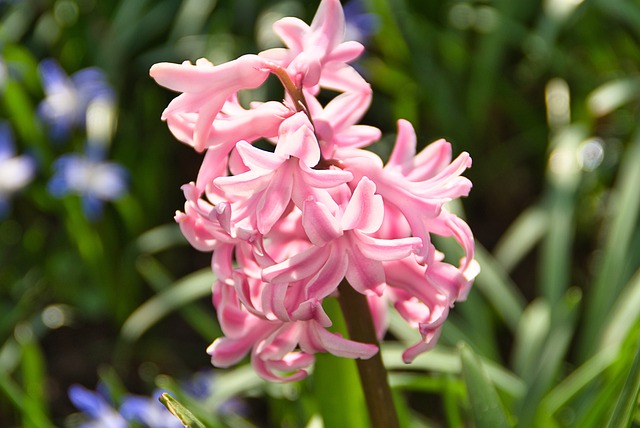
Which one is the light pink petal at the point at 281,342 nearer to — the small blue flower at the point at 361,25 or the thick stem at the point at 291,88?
the thick stem at the point at 291,88

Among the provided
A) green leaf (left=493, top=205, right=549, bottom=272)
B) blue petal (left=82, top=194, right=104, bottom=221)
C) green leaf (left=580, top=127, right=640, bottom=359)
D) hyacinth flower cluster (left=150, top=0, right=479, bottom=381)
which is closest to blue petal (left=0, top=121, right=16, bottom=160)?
blue petal (left=82, top=194, right=104, bottom=221)

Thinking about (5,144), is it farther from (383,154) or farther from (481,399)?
(481,399)

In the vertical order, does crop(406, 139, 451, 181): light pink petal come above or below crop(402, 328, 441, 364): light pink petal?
above

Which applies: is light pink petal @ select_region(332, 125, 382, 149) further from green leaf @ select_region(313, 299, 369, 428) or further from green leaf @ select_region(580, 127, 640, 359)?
green leaf @ select_region(580, 127, 640, 359)

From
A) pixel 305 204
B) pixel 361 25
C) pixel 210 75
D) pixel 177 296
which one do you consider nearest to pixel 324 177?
pixel 305 204

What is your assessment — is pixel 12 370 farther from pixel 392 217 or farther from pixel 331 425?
pixel 392 217

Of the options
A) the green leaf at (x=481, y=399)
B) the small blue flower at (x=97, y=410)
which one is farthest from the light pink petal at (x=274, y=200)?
the small blue flower at (x=97, y=410)
